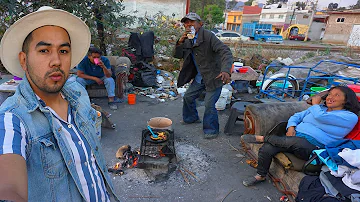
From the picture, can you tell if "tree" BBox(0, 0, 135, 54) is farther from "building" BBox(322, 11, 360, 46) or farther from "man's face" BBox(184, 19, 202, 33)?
"building" BBox(322, 11, 360, 46)

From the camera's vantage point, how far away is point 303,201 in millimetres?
2342

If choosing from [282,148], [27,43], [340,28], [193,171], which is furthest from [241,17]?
[27,43]

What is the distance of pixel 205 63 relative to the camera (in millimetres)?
3900

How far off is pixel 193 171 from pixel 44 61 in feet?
8.75

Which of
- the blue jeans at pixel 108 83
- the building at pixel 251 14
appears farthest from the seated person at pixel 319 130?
the building at pixel 251 14

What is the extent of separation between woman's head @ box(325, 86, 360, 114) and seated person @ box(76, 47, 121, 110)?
14.0 feet

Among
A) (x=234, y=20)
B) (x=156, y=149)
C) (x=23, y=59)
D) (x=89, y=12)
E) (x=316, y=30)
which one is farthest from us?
(x=234, y=20)

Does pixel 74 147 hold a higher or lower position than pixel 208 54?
lower

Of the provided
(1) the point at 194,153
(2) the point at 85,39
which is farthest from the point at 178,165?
(2) the point at 85,39

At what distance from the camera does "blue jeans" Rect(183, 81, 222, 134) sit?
4.02 metres

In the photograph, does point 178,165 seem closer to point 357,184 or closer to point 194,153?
point 194,153

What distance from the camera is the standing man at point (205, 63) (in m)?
3.71

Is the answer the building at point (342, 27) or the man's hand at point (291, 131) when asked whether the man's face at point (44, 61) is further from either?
the building at point (342, 27)

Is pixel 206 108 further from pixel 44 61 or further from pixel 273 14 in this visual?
pixel 273 14
